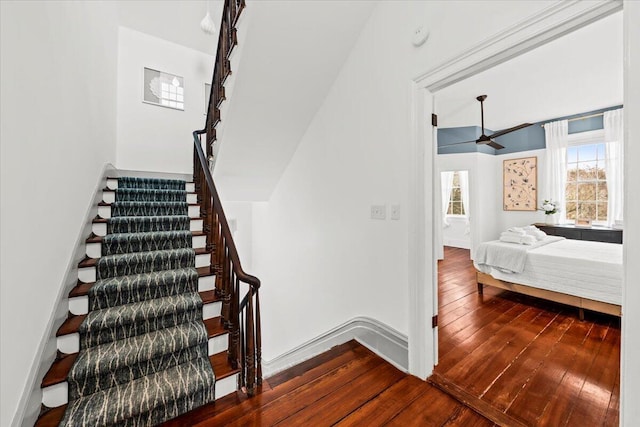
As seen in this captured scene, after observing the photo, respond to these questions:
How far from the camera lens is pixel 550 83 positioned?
3.48 m

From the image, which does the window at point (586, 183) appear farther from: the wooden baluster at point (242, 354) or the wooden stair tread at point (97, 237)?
the wooden stair tread at point (97, 237)

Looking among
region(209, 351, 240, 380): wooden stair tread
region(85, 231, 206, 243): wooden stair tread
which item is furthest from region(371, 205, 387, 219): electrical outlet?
region(85, 231, 206, 243): wooden stair tread

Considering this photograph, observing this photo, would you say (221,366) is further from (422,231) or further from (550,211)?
(550,211)

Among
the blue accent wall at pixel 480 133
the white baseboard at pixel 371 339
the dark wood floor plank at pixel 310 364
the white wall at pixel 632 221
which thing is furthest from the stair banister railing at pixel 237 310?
the blue accent wall at pixel 480 133

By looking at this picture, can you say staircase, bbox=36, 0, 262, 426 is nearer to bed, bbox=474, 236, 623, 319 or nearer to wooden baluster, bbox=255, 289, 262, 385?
wooden baluster, bbox=255, 289, 262, 385

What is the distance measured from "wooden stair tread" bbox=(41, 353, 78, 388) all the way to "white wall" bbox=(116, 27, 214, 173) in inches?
142

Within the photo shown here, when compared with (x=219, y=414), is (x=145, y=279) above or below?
above

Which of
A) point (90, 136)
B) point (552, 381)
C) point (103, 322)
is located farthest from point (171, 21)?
point (552, 381)

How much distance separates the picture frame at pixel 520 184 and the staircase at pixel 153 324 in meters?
6.03

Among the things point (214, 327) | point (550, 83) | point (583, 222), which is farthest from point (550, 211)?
point (214, 327)

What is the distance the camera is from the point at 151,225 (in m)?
2.95

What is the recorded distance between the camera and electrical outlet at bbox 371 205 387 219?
202 cm

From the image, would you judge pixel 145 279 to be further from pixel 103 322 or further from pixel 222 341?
pixel 222 341

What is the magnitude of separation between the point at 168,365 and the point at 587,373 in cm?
302
